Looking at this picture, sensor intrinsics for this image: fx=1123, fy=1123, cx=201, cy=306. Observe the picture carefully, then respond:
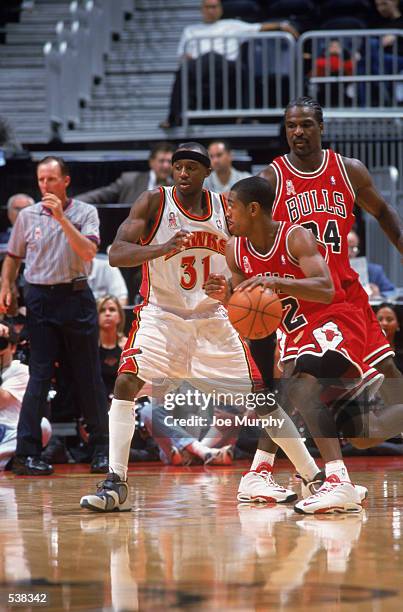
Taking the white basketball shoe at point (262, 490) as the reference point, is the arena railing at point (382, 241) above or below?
above

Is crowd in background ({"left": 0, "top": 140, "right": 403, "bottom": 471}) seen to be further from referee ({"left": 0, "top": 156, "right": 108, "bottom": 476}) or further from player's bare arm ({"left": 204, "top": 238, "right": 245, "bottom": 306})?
player's bare arm ({"left": 204, "top": 238, "right": 245, "bottom": 306})

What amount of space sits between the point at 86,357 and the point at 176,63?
337 inches

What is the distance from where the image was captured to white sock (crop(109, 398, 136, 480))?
5.64 meters

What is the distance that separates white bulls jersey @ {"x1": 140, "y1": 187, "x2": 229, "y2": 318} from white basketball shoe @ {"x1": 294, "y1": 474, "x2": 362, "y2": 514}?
127 cm

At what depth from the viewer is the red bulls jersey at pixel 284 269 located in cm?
559

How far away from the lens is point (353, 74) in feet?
39.9

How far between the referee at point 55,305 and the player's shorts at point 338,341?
242cm

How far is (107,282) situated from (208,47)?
4469 millimetres

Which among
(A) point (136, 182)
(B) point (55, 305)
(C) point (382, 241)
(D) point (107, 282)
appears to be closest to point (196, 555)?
(B) point (55, 305)

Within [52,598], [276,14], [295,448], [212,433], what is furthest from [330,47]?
[52,598]

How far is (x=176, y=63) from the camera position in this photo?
51.1 feet

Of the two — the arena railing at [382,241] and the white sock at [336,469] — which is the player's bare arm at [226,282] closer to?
the white sock at [336,469]

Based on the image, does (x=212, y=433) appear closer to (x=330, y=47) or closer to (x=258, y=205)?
(x=258, y=205)

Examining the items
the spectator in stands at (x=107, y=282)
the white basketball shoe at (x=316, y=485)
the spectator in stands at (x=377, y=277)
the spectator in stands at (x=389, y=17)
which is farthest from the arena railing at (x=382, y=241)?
the white basketball shoe at (x=316, y=485)
